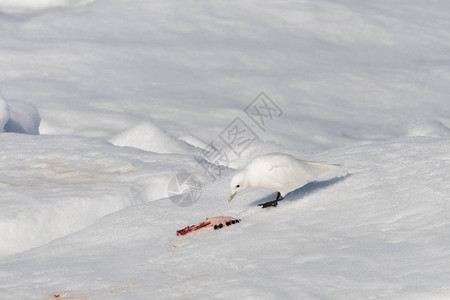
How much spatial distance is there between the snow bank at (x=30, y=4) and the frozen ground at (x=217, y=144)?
0.19ft

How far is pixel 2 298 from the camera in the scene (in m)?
4.04

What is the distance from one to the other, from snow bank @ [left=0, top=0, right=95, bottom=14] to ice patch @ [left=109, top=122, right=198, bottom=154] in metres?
A: 7.94

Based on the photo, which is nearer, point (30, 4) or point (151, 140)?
point (151, 140)

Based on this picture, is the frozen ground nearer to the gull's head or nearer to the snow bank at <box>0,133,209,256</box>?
the snow bank at <box>0,133,209,256</box>

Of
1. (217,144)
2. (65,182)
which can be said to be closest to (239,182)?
(65,182)

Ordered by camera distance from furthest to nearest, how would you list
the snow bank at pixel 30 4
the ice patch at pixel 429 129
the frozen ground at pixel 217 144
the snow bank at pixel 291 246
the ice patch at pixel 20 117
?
the snow bank at pixel 30 4, the ice patch at pixel 429 129, the ice patch at pixel 20 117, the frozen ground at pixel 217 144, the snow bank at pixel 291 246

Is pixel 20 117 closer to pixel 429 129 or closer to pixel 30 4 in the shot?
pixel 429 129

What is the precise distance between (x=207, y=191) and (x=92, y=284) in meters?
1.96

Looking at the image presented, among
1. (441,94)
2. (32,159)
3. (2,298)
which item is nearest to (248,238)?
(2,298)

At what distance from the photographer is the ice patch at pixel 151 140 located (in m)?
9.07

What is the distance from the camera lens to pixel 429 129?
1066cm

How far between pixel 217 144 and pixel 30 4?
880 cm

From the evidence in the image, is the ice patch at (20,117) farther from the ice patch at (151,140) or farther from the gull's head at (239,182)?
the gull's head at (239,182)

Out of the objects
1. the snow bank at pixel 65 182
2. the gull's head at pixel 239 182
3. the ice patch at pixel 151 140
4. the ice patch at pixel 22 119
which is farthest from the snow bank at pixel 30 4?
the gull's head at pixel 239 182
